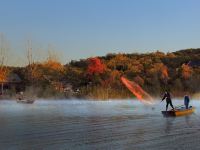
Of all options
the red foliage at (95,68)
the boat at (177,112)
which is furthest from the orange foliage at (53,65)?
the boat at (177,112)

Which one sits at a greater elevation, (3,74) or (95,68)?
(95,68)

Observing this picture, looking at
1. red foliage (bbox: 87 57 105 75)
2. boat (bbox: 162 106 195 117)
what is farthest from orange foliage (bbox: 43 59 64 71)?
boat (bbox: 162 106 195 117)

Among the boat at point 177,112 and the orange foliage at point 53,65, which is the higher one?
the orange foliage at point 53,65

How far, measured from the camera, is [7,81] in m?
110

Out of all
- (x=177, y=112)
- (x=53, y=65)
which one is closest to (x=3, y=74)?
(x=53, y=65)

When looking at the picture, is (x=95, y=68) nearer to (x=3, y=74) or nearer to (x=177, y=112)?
(x=3, y=74)

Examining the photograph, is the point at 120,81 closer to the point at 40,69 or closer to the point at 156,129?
the point at 40,69

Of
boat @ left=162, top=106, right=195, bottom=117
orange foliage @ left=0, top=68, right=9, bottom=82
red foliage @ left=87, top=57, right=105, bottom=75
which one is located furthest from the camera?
red foliage @ left=87, top=57, right=105, bottom=75

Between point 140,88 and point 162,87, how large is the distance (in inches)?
295

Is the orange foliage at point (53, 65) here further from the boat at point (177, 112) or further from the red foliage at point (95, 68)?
the boat at point (177, 112)

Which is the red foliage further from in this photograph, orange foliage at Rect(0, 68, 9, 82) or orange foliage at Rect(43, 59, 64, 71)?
orange foliage at Rect(0, 68, 9, 82)

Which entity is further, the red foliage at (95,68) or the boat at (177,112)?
the red foliage at (95,68)

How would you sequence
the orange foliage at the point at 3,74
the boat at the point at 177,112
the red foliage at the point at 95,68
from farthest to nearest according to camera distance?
the red foliage at the point at 95,68 < the orange foliage at the point at 3,74 < the boat at the point at 177,112

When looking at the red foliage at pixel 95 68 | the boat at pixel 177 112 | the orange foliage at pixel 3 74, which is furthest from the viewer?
the red foliage at pixel 95 68
